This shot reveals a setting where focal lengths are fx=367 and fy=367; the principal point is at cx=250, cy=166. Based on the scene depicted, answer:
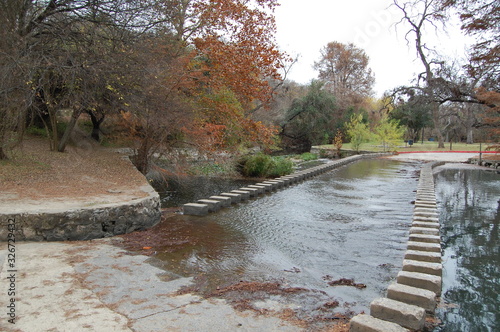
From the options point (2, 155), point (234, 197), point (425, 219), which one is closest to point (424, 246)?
point (425, 219)

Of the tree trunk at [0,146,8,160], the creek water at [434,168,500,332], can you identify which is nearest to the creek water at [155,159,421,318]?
the creek water at [434,168,500,332]

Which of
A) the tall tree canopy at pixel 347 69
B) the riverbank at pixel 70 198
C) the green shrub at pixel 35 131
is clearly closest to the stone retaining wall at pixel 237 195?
the riverbank at pixel 70 198

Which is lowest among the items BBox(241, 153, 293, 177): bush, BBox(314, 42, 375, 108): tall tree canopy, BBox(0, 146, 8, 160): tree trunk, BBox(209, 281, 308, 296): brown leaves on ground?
BBox(209, 281, 308, 296): brown leaves on ground

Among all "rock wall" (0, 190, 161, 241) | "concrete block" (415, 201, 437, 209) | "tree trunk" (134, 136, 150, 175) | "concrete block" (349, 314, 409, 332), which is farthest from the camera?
"tree trunk" (134, 136, 150, 175)

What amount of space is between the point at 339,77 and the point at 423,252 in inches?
1770

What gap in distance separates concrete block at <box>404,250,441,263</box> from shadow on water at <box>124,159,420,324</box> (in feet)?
0.81

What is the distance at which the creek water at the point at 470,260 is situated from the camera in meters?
3.58

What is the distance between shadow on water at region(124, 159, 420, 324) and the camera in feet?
13.3

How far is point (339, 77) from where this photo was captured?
47.0 metres

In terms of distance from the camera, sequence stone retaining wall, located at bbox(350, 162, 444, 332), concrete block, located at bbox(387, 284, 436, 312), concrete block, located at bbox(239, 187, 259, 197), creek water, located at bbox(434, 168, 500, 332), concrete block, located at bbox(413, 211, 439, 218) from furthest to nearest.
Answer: concrete block, located at bbox(239, 187, 259, 197) < concrete block, located at bbox(413, 211, 439, 218) < creek water, located at bbox(434, 168, 500, 332) < concrete block, located at bbox(387, 284, 436, 312) < stone retaining wall, located at bbox(350, 162, 444, 332)

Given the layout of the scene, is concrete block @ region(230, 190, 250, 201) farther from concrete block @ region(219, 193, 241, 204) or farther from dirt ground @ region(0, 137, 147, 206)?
dirt ground @ region(0, 137, 147, 206)

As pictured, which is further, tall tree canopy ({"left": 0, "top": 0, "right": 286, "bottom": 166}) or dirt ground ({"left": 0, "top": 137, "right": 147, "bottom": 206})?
tall tree canopy ({"left": 0, "top": 0, "right": 286, "bottom": 166})

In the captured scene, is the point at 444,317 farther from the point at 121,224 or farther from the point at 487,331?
the point at 121,224

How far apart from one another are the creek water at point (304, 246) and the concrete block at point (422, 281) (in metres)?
0.31
